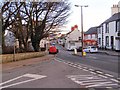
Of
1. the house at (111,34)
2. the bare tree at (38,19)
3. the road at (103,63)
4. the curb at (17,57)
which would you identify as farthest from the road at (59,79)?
the house at (111,34)

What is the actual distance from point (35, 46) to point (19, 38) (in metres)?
6.63

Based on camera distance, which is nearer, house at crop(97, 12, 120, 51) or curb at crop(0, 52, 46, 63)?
curb at crop(0, 52, 46, 63)

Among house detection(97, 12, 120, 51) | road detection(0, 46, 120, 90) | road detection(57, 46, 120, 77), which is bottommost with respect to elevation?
road detection(57, 46, 120, 77)

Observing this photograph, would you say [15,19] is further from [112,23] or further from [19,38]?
[112,23]

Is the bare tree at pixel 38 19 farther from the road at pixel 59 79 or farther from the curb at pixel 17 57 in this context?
the road at pixel 59 79

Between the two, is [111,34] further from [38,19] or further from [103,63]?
[103,63]

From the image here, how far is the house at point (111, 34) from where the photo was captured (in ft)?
203

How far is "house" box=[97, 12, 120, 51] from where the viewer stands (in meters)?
62.0

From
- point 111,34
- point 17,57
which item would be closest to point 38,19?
point 17,57

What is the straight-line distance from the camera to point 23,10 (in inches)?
1501

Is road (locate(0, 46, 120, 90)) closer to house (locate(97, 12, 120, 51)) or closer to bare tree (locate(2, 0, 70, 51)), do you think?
bare tree (locate(2, 0, 70, 51))

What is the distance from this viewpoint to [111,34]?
218 ft

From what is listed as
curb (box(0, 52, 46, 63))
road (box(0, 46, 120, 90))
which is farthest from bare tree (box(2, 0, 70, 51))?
road (box(0, 46, 120, 90))

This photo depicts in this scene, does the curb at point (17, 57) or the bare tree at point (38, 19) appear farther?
the bare tree at point (38, 19)
